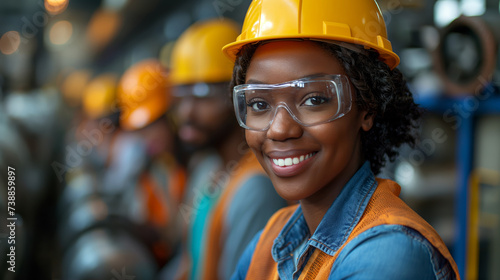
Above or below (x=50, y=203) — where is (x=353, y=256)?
above

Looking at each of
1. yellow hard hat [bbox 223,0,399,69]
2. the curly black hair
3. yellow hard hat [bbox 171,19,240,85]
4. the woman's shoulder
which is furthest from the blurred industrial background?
the woman's shoulder

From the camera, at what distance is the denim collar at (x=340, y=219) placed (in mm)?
1140

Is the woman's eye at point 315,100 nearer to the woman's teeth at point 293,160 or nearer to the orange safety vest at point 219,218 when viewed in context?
the woman's teeth at point 293,160

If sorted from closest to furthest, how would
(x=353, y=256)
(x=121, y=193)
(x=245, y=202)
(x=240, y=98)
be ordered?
(x=353, y=256) → (x=240, y=98) → (x=245, y=202) → (x=121, y=193)

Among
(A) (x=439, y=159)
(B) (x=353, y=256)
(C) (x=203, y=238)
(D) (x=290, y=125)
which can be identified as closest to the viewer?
(B) (x=353, y=256)

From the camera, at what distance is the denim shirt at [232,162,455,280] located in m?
0.95

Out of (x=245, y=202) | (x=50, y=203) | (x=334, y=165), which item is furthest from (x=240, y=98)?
(x=50, y=203)

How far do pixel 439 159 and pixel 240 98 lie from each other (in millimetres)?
3090

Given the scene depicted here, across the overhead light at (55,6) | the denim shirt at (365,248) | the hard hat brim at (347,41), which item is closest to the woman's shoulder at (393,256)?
the denim shirt at (365,248)

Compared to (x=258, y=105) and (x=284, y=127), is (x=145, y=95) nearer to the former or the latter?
(x=258, y=105)

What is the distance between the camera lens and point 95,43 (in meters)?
4.65

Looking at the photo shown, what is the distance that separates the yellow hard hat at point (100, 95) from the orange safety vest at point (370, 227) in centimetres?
404

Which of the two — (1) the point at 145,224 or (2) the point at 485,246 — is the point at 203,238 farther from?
(2) the point at 485,246

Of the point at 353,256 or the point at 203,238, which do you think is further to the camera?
the point at 203,238
